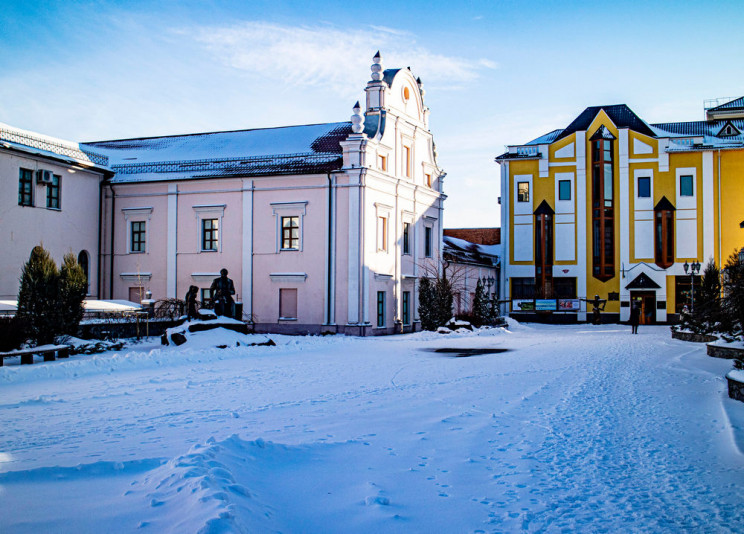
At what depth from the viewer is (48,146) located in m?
30.1

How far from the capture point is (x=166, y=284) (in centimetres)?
3303

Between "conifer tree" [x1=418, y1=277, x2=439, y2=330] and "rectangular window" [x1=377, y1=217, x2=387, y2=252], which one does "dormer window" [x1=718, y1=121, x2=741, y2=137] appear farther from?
"rectangular window" [x1=377, y1=217, x2=387, y2=252]

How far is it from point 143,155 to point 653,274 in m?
33.5

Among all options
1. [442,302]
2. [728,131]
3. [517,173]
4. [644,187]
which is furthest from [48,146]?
[728,131]

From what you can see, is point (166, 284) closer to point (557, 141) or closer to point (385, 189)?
point (385, 189)

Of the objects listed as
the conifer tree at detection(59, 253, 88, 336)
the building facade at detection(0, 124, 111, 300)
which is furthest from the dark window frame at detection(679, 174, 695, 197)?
the conifer tree at detection(59, 253, 88, 336)

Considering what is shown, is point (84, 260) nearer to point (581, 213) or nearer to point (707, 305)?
point (707, 305)

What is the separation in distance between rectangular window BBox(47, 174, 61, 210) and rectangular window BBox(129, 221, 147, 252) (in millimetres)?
4229

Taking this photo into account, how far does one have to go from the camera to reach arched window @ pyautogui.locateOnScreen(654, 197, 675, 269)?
45.5 m

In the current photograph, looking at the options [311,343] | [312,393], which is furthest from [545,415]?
[311,343]

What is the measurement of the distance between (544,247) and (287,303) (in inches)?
923

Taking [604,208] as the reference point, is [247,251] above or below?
below

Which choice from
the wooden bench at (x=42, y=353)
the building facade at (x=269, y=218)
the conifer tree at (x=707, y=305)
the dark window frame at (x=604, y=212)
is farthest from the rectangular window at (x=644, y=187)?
the wooden bench at (x=42, y=353)

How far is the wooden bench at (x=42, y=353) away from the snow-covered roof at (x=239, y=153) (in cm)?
1569
